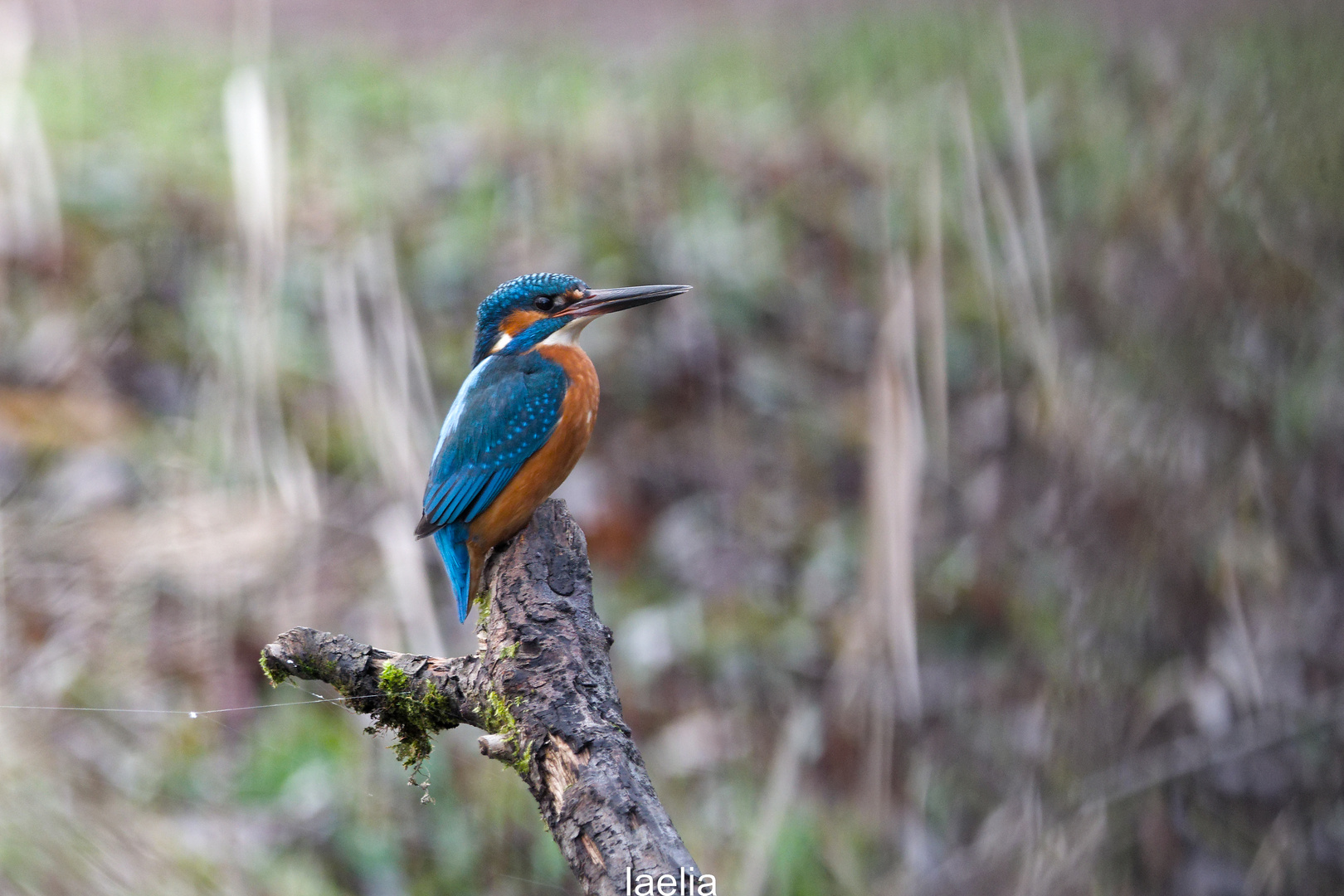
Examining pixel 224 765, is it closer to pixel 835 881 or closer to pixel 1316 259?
pixel 835 881

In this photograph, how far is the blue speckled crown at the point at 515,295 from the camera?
141 cm

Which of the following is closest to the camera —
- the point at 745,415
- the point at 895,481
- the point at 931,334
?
the point at 895,481

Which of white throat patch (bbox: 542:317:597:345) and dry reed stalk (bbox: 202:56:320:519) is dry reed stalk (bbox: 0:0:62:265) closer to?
dry reed stalk (bbox: 202:56:320:519)

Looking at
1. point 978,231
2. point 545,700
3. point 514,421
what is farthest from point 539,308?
point 978,231

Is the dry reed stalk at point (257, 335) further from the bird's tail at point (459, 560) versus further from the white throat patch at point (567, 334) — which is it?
the bird's tail at point (459, 560)

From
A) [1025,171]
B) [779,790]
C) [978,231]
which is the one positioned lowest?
[779,790]

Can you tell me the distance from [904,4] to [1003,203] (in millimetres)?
1232

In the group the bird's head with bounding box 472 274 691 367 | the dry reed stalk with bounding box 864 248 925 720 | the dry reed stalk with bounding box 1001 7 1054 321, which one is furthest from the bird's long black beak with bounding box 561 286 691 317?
the dry reed stalk with bounding box 1001 7 1054 321

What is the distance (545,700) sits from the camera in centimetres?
91

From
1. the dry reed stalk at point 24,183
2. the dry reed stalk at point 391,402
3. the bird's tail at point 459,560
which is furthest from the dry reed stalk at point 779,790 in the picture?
the dry reed stalk at point 24,183

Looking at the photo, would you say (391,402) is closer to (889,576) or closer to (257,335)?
(257,335)

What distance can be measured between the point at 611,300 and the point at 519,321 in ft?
0.45

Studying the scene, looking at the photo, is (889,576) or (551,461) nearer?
(551,461)

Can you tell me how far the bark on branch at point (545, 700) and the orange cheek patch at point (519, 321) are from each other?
368 millimetres
